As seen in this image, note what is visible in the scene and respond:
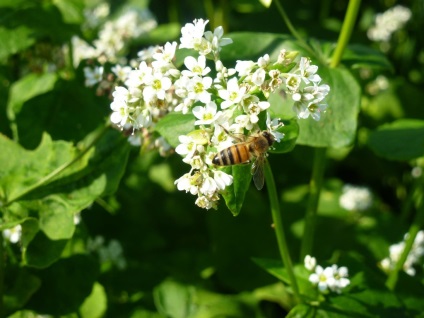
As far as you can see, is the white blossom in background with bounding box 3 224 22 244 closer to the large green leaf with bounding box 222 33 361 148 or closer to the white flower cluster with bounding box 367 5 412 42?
the large green leaf with bounding box 222 33 361 148

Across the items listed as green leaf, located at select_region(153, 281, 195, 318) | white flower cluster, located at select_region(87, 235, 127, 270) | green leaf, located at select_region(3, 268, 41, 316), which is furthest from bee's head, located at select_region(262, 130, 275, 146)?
white flower cluster, located at select_region(87, 235, 127, 270)

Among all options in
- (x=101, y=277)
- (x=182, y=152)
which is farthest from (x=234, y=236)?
(x=182, y=152)

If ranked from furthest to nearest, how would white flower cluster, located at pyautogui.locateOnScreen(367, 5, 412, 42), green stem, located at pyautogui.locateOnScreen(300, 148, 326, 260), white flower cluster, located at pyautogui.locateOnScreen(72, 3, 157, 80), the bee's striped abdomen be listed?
white flower cluster, located at pyautogui.locateOnScreen(367, 5, 412, 42)
white flower cluster, located at pyautogui.locateOnScreen(72, 3, 157, 80)
green stem, located at pyautogui.locateOnScreen(300, 148, 326, 260)
the bee's striped abdomen

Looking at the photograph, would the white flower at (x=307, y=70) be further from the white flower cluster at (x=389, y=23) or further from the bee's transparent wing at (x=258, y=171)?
the white flower cluster at (x=389, y=23)

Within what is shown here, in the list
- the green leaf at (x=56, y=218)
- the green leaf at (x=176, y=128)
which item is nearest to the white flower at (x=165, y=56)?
the green leaf at (x=176, y=128)

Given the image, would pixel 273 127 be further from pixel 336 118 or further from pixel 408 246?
pixel 408 246

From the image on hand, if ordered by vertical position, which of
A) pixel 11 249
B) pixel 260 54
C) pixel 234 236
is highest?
pixel 260 54

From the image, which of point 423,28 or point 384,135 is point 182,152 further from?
point 423,28
